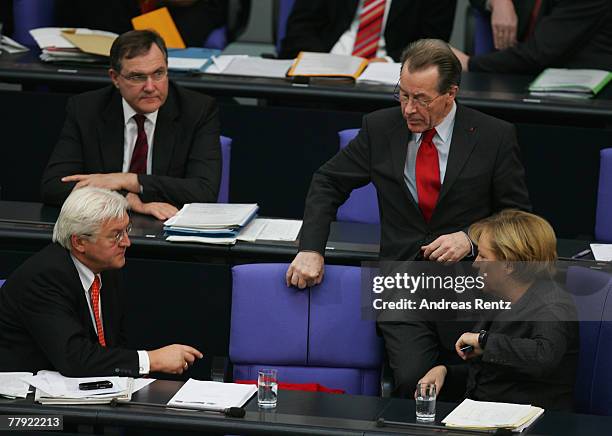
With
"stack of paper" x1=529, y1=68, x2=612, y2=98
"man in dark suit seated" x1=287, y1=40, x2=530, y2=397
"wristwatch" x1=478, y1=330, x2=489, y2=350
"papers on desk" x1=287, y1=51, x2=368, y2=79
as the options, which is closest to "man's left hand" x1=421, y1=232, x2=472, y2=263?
"man in dark suit seated" x1=287, y1=40, x2=530, y2=397

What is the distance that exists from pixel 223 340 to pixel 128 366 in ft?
2.74

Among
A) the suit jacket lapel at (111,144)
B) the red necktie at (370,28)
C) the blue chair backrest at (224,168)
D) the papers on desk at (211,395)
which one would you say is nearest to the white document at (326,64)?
the red necktie at (370,28)

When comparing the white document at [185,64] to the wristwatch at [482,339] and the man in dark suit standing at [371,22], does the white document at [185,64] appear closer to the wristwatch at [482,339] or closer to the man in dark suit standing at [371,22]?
the man in dark suit standing at [371,22]

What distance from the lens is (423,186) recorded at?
4121 mm

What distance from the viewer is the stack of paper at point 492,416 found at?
126 inches

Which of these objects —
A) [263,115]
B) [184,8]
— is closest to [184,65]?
[263,115]

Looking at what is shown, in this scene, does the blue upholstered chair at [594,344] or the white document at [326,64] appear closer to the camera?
the blue upholstered chair at [594,344]

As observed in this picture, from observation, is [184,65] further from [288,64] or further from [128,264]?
[128,264]

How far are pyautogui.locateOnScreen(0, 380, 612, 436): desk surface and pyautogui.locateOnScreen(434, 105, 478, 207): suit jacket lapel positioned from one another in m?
0.91

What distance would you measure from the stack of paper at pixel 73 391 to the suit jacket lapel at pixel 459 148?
126cm

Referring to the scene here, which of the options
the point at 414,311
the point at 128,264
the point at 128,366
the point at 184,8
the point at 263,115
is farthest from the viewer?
the point at 184,8

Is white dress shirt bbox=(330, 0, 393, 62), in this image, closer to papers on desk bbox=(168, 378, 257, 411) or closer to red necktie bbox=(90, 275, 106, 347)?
red necktie bbox=(90, 275, 106, 347)

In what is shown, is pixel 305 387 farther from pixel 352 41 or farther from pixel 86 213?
pixel 352 41

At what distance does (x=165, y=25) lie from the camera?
243 inches
